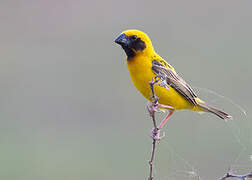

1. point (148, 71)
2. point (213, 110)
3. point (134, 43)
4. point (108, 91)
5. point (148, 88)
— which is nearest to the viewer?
point (148, 88)

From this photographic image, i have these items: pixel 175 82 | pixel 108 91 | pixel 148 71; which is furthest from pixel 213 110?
pixel 108 91

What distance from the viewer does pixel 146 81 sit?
3.88 meters

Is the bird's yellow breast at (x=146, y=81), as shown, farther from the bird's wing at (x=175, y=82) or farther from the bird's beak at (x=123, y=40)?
the bird's beak at (x=123, y=40)

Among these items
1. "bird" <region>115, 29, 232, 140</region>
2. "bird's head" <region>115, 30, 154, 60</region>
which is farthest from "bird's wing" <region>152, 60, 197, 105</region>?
"bird's head" <region>115, 30, 154, 60</region>

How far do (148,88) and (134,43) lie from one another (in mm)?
→ 477

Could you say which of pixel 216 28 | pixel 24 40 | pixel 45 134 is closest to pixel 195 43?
pixel 216 28

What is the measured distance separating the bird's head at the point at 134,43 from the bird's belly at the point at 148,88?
13cm

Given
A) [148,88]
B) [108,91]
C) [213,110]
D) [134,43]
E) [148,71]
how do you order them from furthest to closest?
1. [108,91]
2. [213,110]
3. [134,43]
4. [148,71]
5. [148,88]

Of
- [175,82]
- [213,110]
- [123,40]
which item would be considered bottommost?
[213,110]

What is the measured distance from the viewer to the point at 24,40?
36.7 feet

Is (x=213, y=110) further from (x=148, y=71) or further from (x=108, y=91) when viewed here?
(x=108, y=91)

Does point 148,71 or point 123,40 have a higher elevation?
point 123,40

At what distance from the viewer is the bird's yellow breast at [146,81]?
3895 millimetres

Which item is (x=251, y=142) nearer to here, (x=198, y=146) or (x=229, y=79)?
(x=198, y=146)
